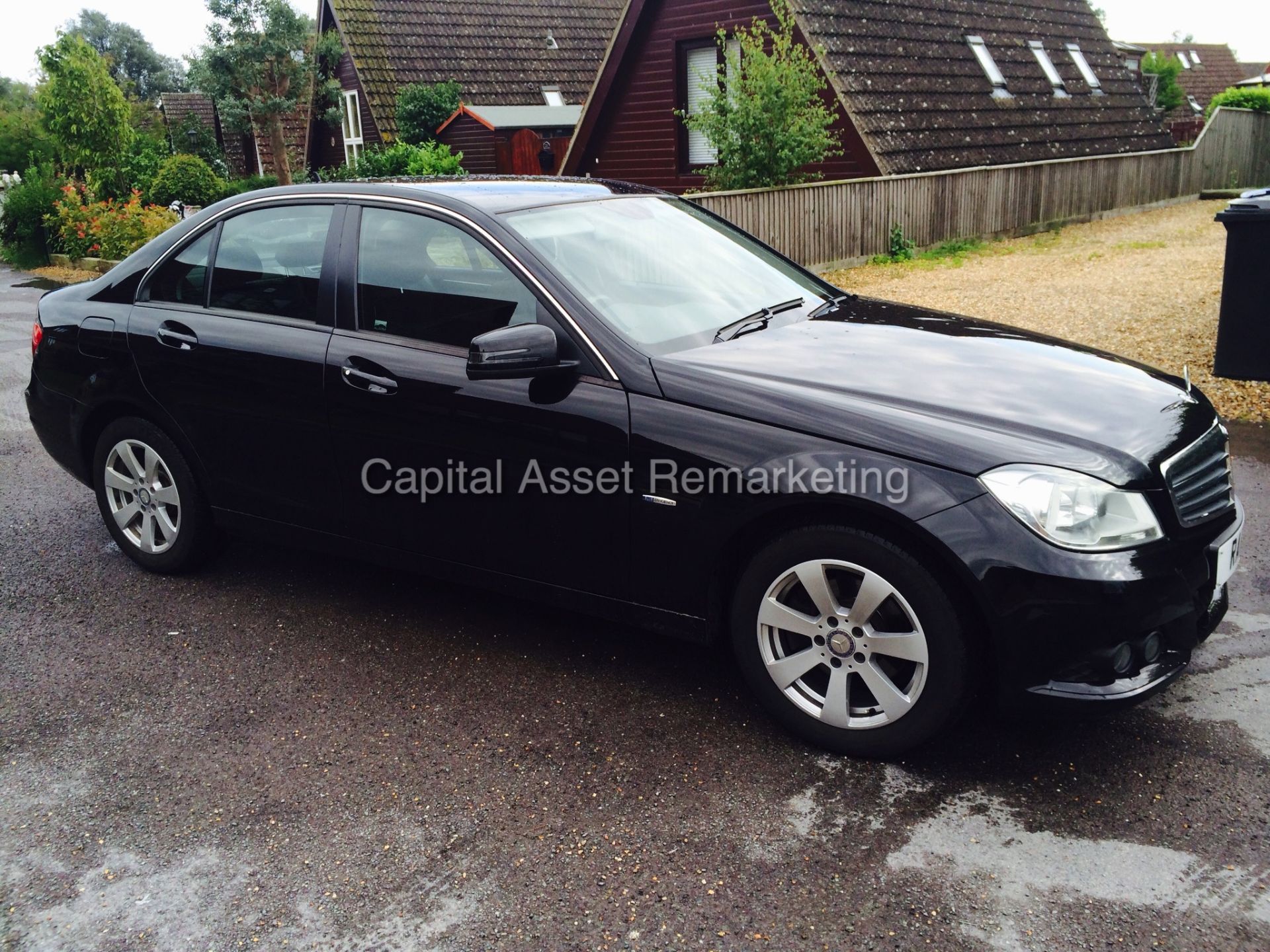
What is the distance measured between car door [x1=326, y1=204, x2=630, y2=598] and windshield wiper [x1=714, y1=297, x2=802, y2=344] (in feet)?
1.89

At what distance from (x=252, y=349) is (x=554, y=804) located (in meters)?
2.34

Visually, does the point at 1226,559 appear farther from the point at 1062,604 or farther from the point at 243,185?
the point at 243,185

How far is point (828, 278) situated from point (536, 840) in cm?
1249

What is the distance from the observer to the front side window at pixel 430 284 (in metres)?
4.03

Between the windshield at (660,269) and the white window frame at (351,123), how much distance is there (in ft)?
101

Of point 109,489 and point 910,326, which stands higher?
point 910,326

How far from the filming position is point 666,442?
3592 millimetres

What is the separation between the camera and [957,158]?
1894 centimetres

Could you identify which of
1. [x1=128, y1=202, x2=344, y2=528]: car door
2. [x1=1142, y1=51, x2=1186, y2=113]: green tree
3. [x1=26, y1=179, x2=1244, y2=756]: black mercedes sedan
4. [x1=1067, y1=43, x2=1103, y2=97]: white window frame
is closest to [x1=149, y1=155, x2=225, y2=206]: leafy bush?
[x1=1067, y1=43, x2=1103, y2=97]: white window frame

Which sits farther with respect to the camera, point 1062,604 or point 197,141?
point 197,141

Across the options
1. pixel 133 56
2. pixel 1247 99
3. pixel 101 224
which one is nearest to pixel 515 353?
pixel 101 224

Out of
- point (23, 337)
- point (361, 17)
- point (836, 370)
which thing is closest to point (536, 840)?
point (836, 370)

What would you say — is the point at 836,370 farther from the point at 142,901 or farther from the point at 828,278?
the point at 828,278

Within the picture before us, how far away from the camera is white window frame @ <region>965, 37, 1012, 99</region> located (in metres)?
21.4
